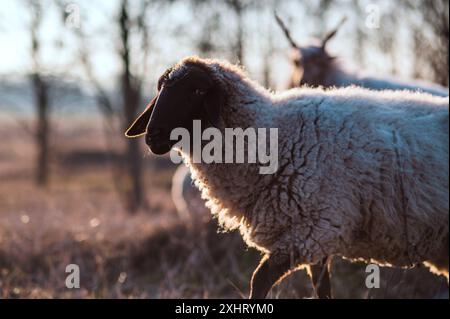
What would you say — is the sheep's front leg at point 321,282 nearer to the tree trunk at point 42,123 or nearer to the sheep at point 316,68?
the sheep at point 316,68

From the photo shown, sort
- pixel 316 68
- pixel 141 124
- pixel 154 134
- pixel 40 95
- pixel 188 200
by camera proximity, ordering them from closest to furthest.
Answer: pixel 154 134
pixel 141 124
pixel 316 68
pixel 188 200
pixel 40 95

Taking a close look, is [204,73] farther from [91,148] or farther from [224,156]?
[91,148]

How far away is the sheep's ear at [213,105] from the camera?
4137 mm

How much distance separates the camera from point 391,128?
401 cm

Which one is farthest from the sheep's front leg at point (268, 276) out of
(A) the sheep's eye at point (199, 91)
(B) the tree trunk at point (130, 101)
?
(B) the tree trunk at point (130, 101)

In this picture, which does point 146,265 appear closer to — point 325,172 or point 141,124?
point 141,124

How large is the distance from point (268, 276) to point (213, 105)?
47.0 inches

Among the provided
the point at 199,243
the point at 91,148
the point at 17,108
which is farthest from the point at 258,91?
the point at 91,148

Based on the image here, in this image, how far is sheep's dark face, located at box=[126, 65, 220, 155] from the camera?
13.3 feet

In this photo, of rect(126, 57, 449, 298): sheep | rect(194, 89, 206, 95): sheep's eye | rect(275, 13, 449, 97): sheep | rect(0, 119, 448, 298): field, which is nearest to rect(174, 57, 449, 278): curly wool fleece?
rect(126, 57, 449, 298): sheep

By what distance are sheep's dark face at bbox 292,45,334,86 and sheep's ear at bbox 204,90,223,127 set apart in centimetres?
366

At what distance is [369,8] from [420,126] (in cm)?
320

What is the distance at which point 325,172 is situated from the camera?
394cm

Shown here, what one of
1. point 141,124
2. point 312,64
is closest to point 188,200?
point 312,64
